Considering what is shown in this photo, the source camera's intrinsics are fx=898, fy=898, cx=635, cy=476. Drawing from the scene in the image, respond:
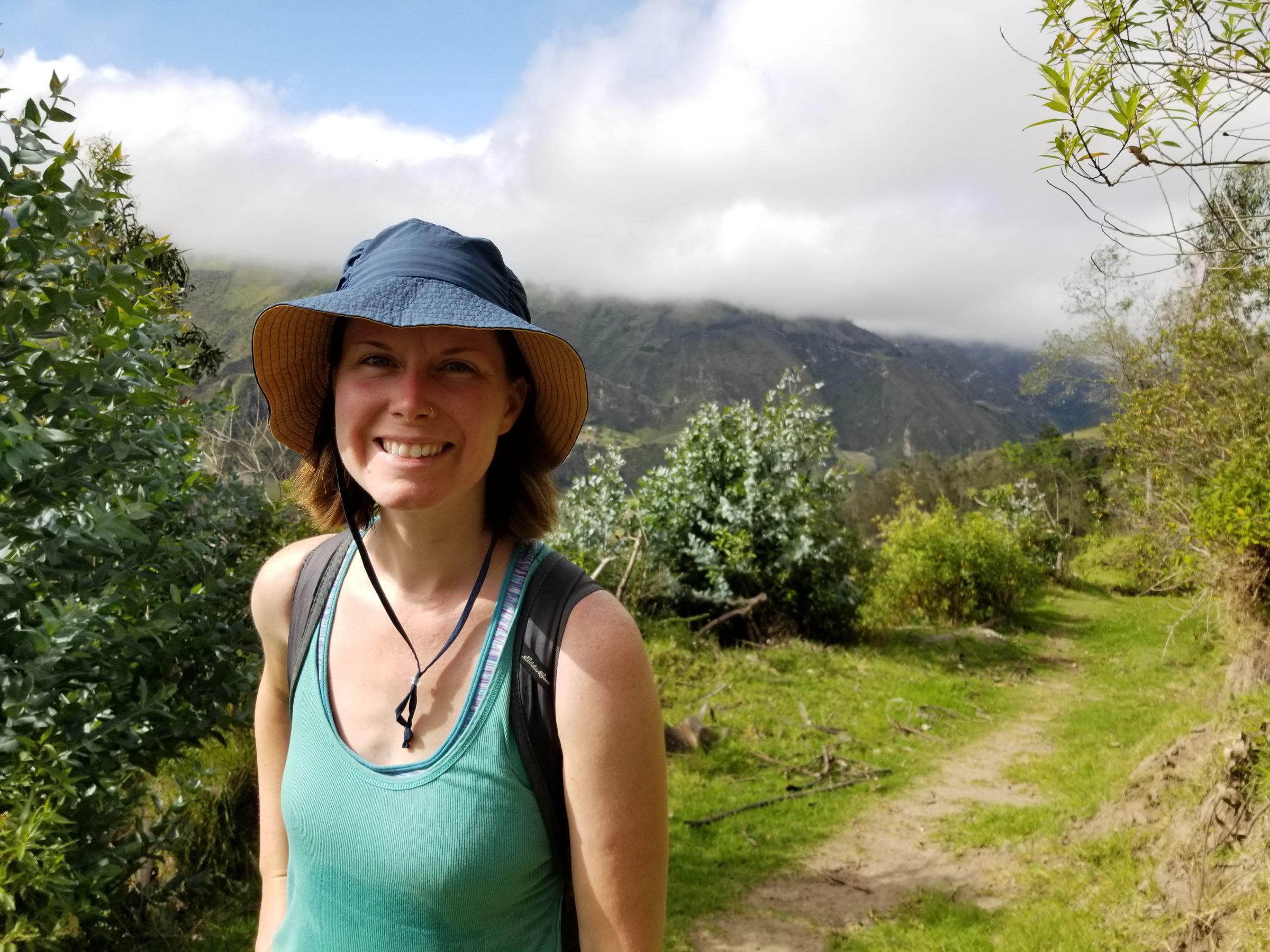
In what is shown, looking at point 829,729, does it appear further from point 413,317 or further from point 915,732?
point 413,317

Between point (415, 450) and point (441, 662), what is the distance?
40 centimetres

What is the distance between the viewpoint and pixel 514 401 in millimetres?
1842

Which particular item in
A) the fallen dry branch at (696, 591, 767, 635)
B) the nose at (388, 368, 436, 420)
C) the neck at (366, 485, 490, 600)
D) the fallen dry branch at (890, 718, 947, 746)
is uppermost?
the nose at (388, 368, 436, 420)

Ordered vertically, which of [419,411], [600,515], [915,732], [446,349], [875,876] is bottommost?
[875,876]

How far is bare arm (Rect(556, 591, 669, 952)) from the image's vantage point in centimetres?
144

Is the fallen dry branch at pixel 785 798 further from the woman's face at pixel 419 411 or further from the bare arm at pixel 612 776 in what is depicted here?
the woman's face at pixel 419 411

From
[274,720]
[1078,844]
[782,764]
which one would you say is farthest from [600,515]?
[274,720]

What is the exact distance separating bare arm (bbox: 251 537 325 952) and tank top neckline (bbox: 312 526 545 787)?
0.22m

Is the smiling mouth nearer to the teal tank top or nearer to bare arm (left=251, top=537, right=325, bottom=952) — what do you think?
the teal tank top

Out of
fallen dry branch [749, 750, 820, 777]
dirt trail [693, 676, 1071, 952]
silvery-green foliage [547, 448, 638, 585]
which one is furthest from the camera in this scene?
silvery-green foliage [547, 448, 638, 585]

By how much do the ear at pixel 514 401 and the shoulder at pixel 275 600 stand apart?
0.53 metres

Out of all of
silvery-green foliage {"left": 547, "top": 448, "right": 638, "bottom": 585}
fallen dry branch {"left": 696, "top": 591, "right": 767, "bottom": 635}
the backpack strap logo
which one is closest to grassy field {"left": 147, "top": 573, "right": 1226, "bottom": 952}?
fallen dry branch {"left": 696, "top": 591, "right": 767, "bottom": 635}

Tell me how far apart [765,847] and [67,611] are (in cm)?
563

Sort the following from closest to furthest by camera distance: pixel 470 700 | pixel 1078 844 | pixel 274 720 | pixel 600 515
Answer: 1. pixel 470 700
2. pixel 274 720
3. pixel 1078 844
4. pixel 600 515
